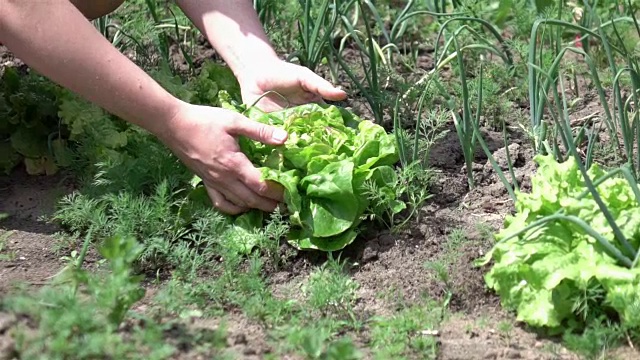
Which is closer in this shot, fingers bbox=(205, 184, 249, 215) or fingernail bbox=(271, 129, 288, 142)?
fingernail bbox=(271, 129, 288, 142)

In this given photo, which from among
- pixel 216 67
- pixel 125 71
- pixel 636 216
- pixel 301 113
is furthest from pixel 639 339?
pixel 216 67

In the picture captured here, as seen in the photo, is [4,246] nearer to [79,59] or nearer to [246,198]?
[79,59]

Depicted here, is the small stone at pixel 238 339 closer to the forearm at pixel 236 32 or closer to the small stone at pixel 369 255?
the small stone at pixel 369 255

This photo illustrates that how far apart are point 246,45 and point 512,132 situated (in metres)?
0.98

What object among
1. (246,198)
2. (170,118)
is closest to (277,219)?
(246,198)

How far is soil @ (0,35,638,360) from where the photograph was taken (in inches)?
95.6

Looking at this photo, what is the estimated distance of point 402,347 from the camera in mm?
2346

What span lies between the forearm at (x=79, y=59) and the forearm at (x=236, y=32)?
51cm

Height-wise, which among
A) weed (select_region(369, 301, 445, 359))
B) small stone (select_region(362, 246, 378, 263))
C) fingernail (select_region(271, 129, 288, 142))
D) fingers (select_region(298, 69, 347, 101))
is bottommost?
weed (select_region(369, 301, 445, 359))

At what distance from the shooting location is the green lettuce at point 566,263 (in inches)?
91.2

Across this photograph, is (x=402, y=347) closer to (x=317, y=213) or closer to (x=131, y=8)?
(x=317, y=213)

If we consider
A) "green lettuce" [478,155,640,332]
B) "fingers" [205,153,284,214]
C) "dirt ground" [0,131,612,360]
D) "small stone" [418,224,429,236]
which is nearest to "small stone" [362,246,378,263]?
"dirt ground" [0,131,612,360]

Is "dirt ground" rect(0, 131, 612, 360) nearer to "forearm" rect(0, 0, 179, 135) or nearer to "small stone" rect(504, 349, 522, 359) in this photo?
"small stone" rect(504, 349, 522, 359)

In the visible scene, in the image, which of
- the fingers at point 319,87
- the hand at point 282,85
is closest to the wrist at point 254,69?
the hand at point 282,85
